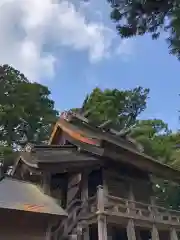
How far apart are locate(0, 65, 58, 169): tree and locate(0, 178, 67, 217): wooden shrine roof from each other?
1179cm

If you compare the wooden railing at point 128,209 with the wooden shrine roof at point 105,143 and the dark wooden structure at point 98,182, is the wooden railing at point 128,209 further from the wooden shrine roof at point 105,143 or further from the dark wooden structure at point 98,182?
the wooden shrine roof at point 105,143

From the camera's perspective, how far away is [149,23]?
800 cm

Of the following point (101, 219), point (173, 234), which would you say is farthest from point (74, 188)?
point (173, 234)

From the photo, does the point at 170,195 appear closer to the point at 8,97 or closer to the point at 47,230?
the point at 8,97

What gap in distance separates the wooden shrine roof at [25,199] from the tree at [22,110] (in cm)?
1179

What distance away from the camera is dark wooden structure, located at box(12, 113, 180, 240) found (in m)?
12.2

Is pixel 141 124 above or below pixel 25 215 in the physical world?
above

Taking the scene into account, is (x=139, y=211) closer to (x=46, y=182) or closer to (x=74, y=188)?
(x=74, y=188)

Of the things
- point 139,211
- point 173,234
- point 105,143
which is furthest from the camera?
point 173,234

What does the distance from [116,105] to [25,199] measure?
57.7 ft

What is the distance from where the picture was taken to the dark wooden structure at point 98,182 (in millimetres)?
12203

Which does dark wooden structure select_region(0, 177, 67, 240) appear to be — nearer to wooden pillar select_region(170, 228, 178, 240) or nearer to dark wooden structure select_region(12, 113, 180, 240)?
dark wooden structure select_region(12, 113, 180, 240)

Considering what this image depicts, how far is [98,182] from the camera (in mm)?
14242

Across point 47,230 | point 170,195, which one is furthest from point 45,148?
point 170,195
